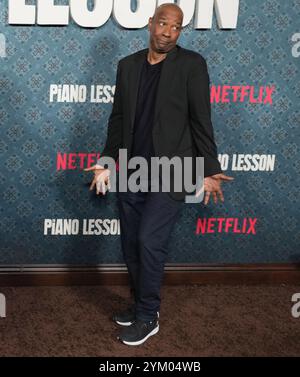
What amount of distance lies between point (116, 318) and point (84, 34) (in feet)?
4.61

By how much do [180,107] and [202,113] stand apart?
0.10 m

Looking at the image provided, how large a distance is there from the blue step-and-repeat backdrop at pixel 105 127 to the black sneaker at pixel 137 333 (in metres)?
0.60

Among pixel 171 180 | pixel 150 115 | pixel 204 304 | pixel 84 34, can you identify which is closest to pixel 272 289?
pixel 204 304

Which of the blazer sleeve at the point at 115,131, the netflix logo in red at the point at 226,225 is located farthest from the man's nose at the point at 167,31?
the netflix logo in red at the point at 226,225

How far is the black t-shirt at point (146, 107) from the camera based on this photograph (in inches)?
85.4

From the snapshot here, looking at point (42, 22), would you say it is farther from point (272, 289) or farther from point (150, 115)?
point (272, 289)

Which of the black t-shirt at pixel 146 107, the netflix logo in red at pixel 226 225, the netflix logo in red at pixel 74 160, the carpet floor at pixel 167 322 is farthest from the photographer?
the netflix logo in red at pixel 226 225

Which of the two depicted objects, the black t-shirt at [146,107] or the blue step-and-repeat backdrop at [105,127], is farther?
the blue step-and-repeat backdrop at [105,127]

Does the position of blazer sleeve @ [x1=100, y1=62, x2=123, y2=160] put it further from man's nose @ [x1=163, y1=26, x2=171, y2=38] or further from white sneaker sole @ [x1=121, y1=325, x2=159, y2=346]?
white sneaker sole @ [x1=121, y1=325, x2=159, y2=346]

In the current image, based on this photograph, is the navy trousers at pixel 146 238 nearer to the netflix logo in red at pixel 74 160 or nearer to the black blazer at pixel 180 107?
the black blazer at pixel 180 107

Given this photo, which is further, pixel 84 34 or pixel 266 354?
pixel 84 34

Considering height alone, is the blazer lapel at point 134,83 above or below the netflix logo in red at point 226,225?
above

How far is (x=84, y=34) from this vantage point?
2551 mm

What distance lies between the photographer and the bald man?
2123 mm
